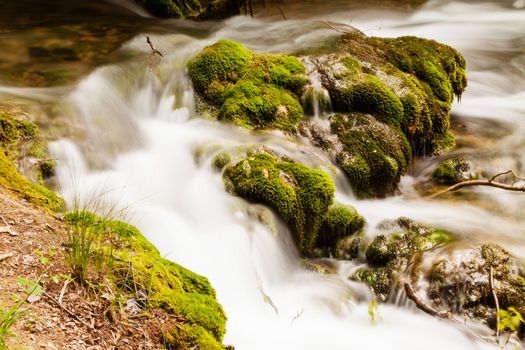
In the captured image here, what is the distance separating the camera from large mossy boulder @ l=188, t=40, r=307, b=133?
23.3 ft

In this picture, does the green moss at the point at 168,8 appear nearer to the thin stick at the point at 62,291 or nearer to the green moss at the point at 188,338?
the thin stick at the point at 62,291

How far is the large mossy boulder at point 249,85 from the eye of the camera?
711cm

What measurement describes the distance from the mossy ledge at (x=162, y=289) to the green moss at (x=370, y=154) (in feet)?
12.0

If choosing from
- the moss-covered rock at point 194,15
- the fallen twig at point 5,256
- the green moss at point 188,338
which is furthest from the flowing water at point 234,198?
the moss-covered rock at point 194,15

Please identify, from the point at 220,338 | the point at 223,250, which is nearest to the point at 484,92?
the point at 223,250

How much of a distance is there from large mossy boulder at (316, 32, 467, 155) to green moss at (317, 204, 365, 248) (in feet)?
6.01

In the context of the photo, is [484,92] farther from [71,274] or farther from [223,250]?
[71,274]

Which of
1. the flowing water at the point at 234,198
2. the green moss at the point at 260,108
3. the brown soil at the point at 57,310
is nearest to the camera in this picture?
the brown soil at the point at 57,310

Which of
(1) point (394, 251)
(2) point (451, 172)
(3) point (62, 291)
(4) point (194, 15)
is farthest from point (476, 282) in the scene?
(4) point (194, 15)

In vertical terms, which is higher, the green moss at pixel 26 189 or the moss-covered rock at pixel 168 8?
the moss-covered rock at pixel 168 8

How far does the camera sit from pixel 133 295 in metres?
3.22

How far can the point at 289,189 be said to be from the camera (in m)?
5.84

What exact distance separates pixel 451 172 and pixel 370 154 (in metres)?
1.41

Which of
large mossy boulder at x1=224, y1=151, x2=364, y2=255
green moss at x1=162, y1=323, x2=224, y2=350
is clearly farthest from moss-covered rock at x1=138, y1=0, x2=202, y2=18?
green moss at x1=162, y1=323, x2=224, y2=350
